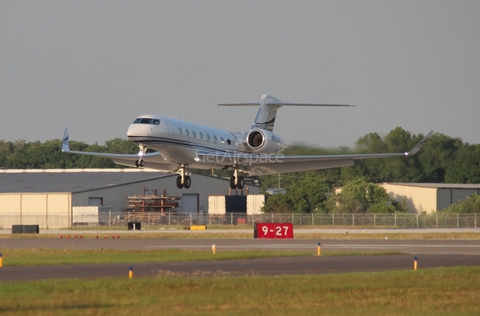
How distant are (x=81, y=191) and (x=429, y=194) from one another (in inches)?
1132

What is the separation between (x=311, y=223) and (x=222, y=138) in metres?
21.7

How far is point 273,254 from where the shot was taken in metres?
28.4

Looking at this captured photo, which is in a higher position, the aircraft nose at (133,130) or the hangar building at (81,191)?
the aircraft nose at (133,130)

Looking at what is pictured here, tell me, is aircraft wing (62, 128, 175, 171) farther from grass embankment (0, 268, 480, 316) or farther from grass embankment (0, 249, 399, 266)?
grass embankment (0, 268, 480, 316)

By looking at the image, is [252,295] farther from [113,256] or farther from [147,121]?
[147,121]

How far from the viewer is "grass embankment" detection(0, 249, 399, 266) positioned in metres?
25.6

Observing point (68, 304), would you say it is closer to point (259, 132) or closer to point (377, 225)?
point (259, 132)

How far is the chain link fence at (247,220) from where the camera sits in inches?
2128

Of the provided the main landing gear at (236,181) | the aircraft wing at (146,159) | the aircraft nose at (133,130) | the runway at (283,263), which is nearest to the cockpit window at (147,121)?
the aircraft nose at (133,130)

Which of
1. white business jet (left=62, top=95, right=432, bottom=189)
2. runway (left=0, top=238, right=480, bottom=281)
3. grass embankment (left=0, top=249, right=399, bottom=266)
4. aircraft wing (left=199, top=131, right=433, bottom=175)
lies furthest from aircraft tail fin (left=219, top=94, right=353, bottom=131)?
grass embankment (left=0, top=249, right=399, bottom=266)

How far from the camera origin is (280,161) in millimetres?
38750

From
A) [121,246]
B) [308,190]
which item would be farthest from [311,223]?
[121,246]

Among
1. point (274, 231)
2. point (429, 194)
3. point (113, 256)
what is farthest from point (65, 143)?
point (429, 194)

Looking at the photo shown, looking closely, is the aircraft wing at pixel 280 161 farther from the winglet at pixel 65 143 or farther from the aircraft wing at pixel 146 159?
the winglet at pixel 65 143
